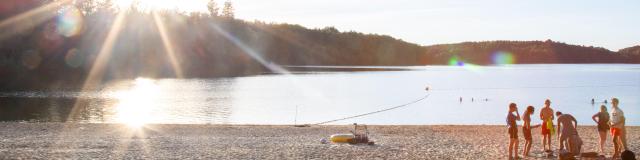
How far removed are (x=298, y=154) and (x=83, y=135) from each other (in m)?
11.6

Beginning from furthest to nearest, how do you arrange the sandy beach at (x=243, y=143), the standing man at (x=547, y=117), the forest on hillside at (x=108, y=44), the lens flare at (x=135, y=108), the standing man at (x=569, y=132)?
the forest on hillside at (x=108, y=44)
the lens flare at (x=135, y=108)
the sandy beach at (x=243, y=143)
the standing man at (x=547, y=117)
the standing man at (x=569, y=132)

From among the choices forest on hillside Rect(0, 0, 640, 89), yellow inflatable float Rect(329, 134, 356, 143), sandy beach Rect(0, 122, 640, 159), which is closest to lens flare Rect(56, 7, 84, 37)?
forest on hillside Rect(0, 0, 640, 89)

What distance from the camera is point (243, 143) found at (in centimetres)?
2512

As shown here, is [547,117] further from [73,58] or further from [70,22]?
[70,22]

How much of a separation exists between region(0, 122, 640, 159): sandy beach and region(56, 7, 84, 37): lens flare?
279ft

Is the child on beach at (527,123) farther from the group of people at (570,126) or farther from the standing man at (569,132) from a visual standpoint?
the standing man at (569,132)

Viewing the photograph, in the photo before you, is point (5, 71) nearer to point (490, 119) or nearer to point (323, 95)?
point (323, 95)

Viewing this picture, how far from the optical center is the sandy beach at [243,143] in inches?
848

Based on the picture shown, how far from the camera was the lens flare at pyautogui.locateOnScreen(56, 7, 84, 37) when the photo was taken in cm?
11094

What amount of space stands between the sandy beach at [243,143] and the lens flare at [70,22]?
8508 centimetres

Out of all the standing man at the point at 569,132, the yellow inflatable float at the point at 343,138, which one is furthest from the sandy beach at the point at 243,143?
the standing man at the point at 569,132

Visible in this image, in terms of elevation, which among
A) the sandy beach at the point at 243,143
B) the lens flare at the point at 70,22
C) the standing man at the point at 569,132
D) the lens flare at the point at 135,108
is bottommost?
the lens flare at the point at 135,108

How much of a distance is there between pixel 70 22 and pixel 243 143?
102 m

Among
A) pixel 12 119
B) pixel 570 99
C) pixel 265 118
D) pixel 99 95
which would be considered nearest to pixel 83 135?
pixel 12 119
